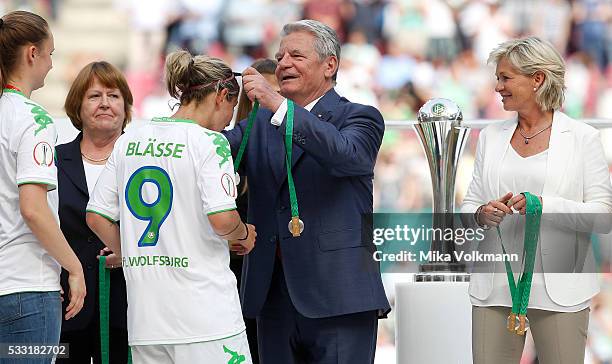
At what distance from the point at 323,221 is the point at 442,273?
61cm

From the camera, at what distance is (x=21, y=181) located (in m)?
2.40

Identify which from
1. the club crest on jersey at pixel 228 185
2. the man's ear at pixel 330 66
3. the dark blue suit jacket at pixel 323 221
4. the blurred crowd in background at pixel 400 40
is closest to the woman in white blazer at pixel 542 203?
the dark blue suit jacket at pixel 323 221

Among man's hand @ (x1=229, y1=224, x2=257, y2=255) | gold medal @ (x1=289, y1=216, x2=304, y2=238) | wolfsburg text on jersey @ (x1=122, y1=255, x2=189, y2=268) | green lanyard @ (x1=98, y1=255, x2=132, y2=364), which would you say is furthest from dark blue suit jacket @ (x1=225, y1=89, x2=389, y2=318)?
wolfsburg text on jersey @ (x1=122, y1=255, x2=189, y2=268)

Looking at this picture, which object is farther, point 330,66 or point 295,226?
point 330,66

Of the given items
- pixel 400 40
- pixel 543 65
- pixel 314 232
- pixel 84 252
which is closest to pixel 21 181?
pixel 84 252

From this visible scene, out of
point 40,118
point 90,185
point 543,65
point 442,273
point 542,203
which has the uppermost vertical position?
point 543,65

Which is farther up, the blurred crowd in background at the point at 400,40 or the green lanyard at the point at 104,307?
the blurred crowd in background at the point at 400,40

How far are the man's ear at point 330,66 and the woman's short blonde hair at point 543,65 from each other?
19.7 inches

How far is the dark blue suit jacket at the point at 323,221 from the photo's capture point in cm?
283

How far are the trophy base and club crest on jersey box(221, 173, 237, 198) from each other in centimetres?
109

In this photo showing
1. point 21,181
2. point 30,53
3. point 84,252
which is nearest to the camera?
point 21,181

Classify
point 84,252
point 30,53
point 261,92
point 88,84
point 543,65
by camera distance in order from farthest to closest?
point 88,84
point 84,252
point 543,65
point 261,92
point 30,53

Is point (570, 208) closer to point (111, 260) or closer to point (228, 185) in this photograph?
point (228, 185)

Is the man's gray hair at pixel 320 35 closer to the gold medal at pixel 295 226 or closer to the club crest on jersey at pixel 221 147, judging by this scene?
the gold medal at pixel 295 226
